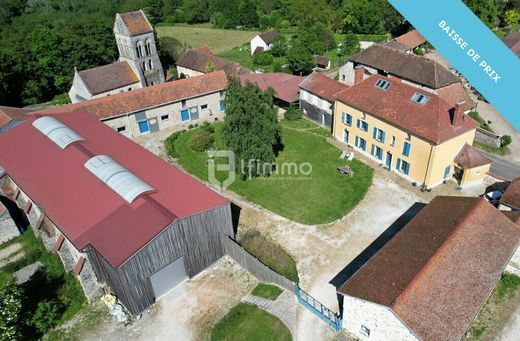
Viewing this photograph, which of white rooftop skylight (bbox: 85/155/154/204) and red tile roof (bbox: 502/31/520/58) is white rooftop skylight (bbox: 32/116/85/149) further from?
red tile roof (bbox: 502/31/520/58)

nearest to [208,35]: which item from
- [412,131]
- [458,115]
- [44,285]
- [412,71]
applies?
[412,71]

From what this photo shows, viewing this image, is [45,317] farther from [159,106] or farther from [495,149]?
[495,149]

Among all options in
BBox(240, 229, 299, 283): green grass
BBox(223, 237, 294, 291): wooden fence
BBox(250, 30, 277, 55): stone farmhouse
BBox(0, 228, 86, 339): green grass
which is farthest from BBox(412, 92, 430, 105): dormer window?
BBox(250, 30, 277, 55): stone farmhouse

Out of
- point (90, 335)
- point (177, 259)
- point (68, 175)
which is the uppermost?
point (68, 175)

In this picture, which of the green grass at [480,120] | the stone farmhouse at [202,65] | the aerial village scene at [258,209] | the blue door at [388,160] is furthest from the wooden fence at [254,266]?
the stone farmhouse at [202,65]

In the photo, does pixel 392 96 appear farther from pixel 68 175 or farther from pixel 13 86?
pixel 13 86

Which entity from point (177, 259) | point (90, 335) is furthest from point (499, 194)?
point (90, 335)
